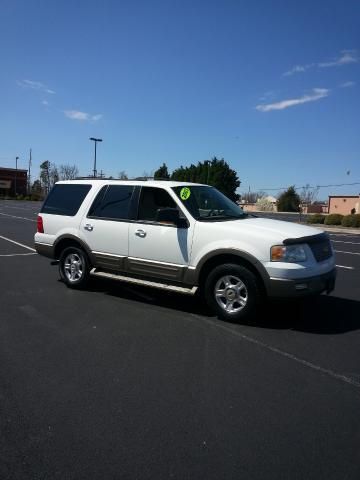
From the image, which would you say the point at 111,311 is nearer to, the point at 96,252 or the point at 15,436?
the point at 96,252

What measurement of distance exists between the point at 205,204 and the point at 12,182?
311 ft

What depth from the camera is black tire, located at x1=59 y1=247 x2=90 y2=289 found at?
7.17 metres

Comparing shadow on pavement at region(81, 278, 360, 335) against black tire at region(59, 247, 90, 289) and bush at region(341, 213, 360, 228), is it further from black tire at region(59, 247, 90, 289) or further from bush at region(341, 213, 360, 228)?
bush at region(341, 213, 360, 228)

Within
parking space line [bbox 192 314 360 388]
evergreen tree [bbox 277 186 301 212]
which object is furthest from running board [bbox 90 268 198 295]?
evergreen tree [bbox 277 186 301 212]

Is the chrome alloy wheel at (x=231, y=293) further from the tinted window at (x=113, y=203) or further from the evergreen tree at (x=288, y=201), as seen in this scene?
the evergreen tree at (x=288, y=201)

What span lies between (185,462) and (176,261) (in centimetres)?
347

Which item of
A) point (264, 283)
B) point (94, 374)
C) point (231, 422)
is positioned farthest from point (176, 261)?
point (231, 422)

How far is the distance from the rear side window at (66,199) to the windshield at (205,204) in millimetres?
1935

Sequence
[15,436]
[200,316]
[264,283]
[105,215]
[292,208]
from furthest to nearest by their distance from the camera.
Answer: [292,208], [105,215], [200,316], [264,283], [15,436]

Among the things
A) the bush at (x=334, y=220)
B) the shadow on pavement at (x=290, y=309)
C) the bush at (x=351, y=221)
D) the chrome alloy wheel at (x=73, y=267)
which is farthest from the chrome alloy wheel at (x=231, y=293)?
the bush at (x=334, y=220)

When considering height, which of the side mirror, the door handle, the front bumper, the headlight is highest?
the side mirror

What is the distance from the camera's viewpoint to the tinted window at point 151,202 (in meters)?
6.38

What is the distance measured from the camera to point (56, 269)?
930 cm

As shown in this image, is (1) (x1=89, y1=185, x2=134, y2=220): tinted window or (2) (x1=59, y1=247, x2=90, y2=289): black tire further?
(2) (x1=59, y1=247, x2=90, y2=289): black tire
